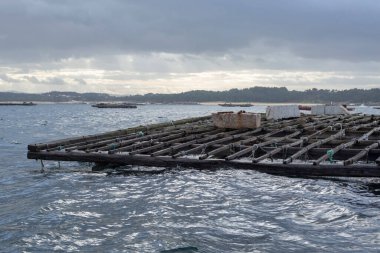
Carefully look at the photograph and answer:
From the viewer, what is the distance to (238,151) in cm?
1559

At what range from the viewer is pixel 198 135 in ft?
63.2

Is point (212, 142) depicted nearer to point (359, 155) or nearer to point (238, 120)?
point (238, 120)

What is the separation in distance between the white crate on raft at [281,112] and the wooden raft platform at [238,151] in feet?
24.1

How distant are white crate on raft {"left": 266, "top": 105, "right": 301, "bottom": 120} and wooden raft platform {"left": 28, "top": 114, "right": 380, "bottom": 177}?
7.35 m

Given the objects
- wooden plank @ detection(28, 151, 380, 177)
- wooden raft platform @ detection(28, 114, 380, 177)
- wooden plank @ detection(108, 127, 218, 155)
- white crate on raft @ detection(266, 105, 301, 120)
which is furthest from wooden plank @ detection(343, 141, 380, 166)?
white crate on raft @ detection(266, 105, 301, 120)

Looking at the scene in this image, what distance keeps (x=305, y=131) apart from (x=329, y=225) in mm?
11726

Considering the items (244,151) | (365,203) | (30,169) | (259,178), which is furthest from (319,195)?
(30,169)

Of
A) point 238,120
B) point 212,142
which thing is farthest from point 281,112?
point 212,142

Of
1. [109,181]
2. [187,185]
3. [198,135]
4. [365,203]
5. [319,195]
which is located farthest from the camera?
[198,135]

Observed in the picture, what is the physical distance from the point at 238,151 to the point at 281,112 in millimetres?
14371

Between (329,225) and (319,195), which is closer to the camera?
(329,225)

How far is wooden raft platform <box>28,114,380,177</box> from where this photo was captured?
40.7ft

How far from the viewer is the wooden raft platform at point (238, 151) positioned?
488 inches

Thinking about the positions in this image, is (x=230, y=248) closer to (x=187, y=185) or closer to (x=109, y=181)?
(x=187, y=185)
